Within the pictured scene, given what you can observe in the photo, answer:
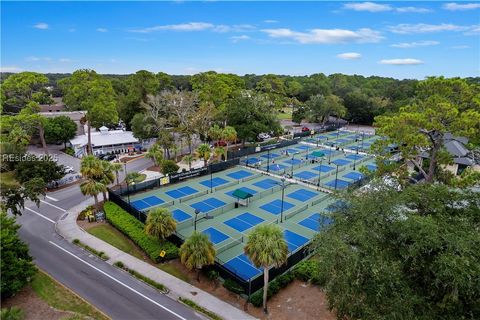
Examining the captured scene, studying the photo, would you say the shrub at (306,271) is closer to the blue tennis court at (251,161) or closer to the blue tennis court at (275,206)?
the blue tennis court at (275,206)

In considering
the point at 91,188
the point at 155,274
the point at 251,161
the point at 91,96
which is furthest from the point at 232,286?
the point at 91,96

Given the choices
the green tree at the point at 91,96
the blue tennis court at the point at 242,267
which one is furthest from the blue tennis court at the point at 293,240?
the green tree at the point at 91,96

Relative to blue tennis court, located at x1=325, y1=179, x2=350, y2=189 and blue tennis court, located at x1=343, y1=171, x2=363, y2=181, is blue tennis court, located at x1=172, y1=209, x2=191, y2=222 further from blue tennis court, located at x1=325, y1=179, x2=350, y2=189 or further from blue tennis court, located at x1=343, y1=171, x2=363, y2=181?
blue tennis court, located at x1=343, y1=171, x2=363, y2=181

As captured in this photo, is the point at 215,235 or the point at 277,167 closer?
the point at 215,235

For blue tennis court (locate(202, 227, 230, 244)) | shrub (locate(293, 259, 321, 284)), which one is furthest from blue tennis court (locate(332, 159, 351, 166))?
shrub (locate(293, 259, 321, 284))

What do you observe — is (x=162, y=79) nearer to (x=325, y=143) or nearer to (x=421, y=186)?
(x=325, y=143)

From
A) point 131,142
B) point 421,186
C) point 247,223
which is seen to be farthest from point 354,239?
point 131,142

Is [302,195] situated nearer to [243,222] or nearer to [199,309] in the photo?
[243,222]
